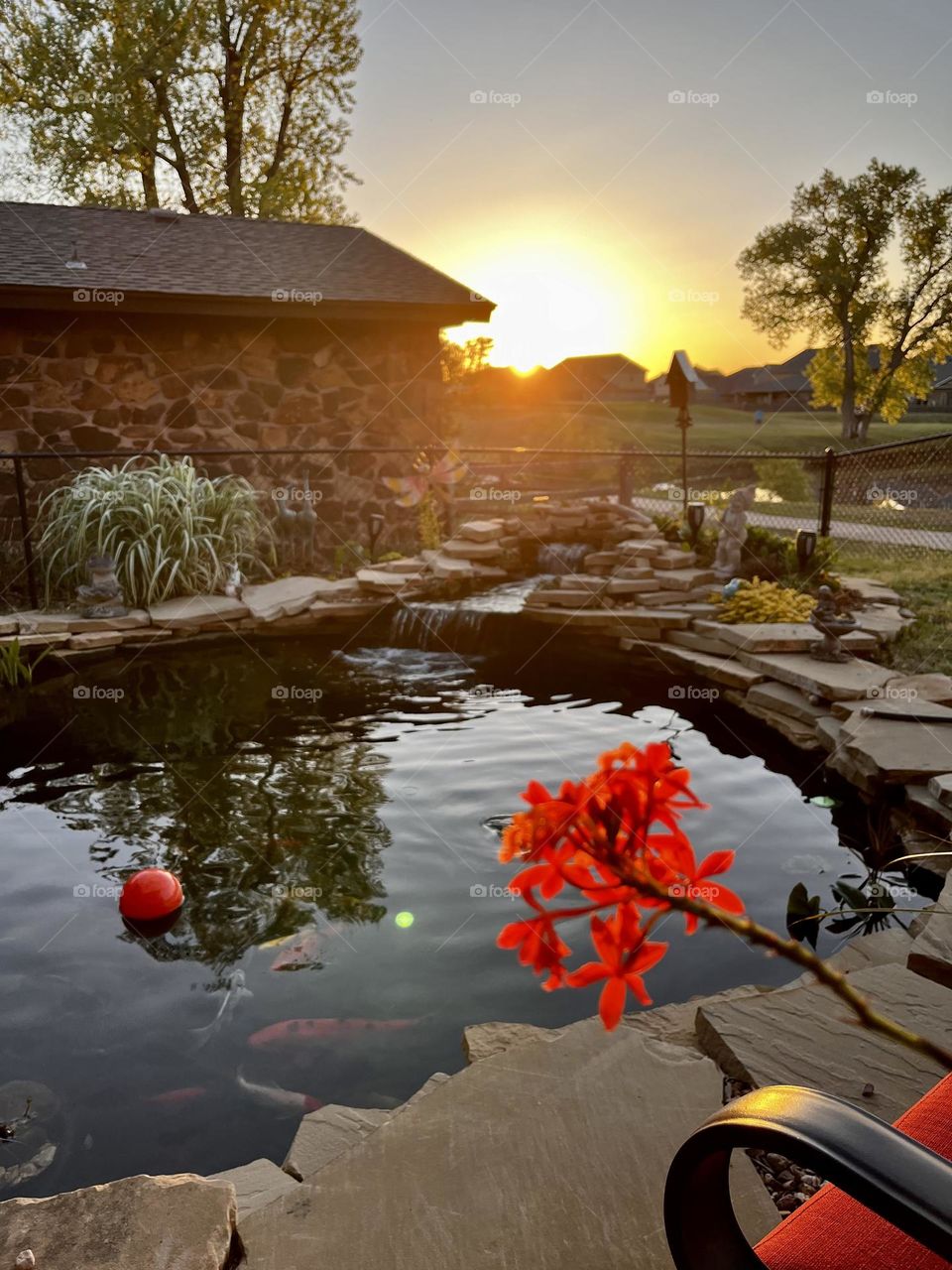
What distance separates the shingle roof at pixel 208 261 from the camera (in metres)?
9.34

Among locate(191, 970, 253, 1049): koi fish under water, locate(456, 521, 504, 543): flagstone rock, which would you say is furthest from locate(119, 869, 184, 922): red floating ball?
locate(456, 521, 504, 543): flagstone rock

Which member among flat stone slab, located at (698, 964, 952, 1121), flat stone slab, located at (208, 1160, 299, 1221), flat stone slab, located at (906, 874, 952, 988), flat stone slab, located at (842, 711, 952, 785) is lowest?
flat stone slab, located at (208, 1160, 299, 1221)

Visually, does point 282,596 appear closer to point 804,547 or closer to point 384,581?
point 384,581

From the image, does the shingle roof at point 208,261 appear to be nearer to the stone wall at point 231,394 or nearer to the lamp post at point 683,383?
the stone wall at point 231,394

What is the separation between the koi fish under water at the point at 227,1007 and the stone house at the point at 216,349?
6.76 meters

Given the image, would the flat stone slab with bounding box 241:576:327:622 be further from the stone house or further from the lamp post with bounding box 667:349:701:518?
the lamp post with bounding box 667:349:701:518

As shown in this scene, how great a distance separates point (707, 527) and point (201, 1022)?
293 inches

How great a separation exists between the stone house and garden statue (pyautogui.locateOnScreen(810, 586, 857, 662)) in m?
5.43

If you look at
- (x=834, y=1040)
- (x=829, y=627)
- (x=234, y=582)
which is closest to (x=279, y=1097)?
(x=834, y=1040)

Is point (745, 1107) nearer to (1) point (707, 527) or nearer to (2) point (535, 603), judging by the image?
(2) point (535, 603)

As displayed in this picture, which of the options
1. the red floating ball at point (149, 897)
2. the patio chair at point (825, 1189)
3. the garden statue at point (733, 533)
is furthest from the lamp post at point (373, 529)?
the patio chair at point (825, 1189)

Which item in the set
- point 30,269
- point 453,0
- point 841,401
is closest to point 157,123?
point 30,269

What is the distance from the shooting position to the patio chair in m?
0.73

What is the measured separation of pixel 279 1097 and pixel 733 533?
6731 millimetres
